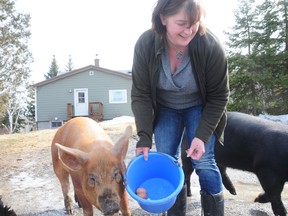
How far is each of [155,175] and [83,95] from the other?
25755 millimetres

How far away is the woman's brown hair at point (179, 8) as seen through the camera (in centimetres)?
246

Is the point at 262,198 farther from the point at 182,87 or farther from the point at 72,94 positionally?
the point at 72,94

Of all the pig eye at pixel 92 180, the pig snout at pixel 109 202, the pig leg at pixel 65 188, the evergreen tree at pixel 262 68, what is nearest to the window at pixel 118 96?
the evergreen tree at pixel 262 68

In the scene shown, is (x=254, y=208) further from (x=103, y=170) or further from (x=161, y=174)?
(x=103, y=170)

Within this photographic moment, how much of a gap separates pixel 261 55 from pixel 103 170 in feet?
52.1

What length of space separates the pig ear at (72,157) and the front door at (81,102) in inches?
989

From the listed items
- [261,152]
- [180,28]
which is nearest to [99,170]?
[180,28]

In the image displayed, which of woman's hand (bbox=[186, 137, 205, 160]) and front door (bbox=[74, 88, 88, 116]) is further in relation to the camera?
front door (bbox=[74, 88, 88, 116])

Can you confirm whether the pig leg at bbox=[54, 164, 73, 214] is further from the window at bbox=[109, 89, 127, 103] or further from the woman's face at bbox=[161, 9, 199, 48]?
the window at bbox=[109, 89, 127, 103]

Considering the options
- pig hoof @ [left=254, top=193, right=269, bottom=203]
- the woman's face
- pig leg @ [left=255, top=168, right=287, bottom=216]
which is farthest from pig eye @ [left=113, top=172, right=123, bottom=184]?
pig hoof @ [left=254, top=193, right=269, bottom=203]

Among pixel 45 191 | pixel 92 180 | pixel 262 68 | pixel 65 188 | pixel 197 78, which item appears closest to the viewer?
pixel 197 78

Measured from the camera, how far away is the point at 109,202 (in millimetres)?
2812

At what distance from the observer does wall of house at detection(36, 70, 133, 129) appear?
2800 cm

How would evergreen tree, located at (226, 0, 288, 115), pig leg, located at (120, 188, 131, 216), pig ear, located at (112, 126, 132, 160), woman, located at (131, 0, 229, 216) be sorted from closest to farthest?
1. woman, located at (131, 0, 229, 216)
2. pig ear, located at (112, 126, 132, 160)
3. pig leg, located at (120, 188, 131, 216)
4. evergreen tree, located at (226, 0, 288, 115)
